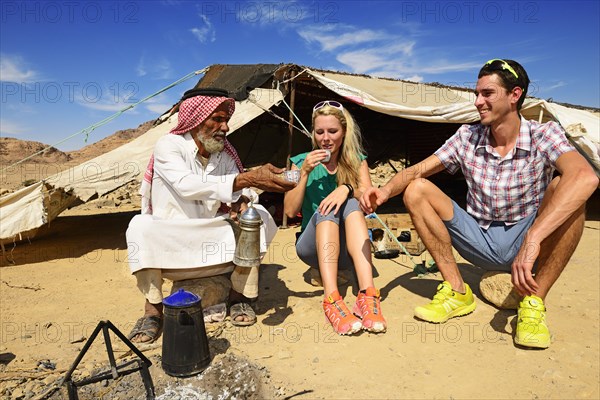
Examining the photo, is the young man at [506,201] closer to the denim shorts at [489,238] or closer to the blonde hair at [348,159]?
the denim shorts at [489,238]

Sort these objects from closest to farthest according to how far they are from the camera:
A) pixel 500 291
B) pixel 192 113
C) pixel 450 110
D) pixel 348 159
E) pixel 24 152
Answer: pixel 192 113 < pixel 500 291 < pixel 348 159 < pixel 450 110 < pixel 24 152

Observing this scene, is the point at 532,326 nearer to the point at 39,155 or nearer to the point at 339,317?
the point at 339,317

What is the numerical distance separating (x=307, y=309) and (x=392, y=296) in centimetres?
65

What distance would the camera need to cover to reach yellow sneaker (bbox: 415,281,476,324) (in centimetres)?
265

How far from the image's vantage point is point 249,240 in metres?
2.50

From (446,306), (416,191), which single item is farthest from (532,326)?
(416,191)

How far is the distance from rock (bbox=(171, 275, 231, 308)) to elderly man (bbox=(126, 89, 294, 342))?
0.08 m

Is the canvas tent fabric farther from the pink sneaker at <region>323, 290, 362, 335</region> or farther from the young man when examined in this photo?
the pink sneaker at <region>323, 290, 362, 335</region>

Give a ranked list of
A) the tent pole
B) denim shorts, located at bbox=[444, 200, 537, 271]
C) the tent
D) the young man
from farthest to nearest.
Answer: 1. the tent pole
2. the tent
3. denim shorts, located at bbox=[444, 200, 537, 271]
4. the young man

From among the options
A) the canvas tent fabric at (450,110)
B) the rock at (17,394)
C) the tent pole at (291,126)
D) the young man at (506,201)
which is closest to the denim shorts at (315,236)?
the young man at (506,201)

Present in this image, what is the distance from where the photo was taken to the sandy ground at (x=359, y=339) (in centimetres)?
207

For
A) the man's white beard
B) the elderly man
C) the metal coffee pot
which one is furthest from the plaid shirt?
the man's white beard

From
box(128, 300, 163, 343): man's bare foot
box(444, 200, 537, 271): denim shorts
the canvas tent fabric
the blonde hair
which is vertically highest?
the canvas tent fabric

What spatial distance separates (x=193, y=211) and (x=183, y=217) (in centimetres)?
7
